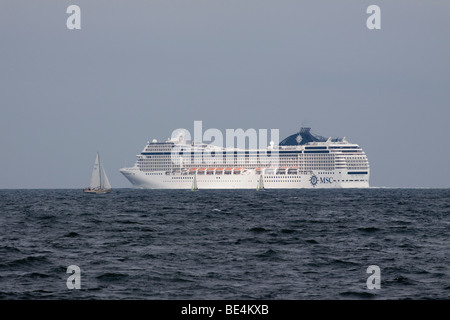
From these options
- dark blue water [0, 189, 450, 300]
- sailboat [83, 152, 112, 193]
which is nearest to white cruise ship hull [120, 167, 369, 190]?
sailboat [83, 152, 112, 193]

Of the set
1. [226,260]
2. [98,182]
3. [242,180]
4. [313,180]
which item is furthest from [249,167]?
[226,260]

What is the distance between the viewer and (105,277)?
23.4 m

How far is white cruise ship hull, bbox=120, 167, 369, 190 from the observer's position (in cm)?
17288

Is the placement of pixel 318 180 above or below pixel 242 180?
below

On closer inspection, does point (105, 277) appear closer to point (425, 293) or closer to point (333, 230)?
point (425, 293)

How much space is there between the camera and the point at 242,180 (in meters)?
173

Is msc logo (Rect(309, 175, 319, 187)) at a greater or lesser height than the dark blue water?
lesser

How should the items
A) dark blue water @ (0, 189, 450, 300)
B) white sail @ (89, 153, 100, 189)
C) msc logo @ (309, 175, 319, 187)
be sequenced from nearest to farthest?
dark blue water @ (0, 189, 450, 300)
white sail @ (89, 153, 100, 189)
msc logo @ (309, 175, 319, 187)

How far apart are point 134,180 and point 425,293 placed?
167m

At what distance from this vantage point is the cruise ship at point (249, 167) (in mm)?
173750

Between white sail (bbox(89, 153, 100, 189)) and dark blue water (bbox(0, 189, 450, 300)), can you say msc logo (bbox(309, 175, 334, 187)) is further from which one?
dark blue water (bbox(0, 189, 450, 300))

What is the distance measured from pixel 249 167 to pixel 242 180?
5.39m

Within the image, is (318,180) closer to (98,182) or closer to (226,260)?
(98,182)

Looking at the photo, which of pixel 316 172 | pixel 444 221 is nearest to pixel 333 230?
pixel 444 221
